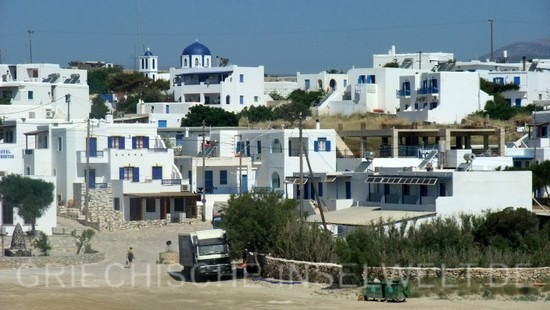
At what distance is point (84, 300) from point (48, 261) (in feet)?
31.3

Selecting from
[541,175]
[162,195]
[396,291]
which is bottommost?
[396,291]

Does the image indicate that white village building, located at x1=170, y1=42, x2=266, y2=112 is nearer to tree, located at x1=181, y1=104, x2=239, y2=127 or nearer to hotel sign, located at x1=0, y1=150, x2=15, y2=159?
tree, located at x1=181, y1=104, x2=239, y2=127

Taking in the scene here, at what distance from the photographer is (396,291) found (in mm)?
36625

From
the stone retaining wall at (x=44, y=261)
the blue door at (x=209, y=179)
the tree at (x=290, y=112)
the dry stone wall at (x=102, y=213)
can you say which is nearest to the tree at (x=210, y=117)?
the tree at (x=290, y=112)

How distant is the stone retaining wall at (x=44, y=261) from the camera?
1843 inches

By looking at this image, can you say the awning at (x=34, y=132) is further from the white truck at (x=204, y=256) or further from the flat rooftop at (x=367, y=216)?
the white truck at (x=204, y=256)

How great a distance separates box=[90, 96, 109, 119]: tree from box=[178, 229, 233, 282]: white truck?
55.3 meters

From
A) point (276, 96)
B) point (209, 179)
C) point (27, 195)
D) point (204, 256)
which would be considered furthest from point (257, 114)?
point (204, 256)

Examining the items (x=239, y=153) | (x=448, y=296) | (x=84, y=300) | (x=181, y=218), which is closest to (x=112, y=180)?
(x=181, y=218)

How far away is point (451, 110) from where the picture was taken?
281ft

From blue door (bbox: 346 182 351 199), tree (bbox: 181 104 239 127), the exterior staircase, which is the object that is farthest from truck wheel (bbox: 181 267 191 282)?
tree (bbox: 181 104 239 127)

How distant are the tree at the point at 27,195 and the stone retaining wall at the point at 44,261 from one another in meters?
5.93

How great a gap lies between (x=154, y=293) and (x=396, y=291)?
26.1 feet

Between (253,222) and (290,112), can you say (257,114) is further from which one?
(253,222)
